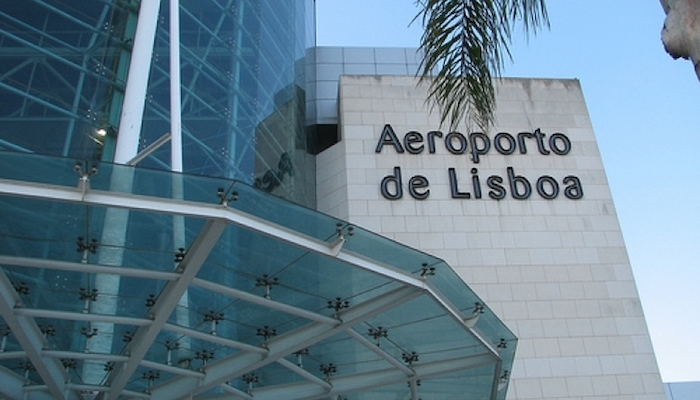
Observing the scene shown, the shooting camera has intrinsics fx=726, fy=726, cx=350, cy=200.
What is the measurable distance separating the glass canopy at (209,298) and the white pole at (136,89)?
3474 millimetres

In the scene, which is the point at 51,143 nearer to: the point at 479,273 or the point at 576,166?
the point at 479,273

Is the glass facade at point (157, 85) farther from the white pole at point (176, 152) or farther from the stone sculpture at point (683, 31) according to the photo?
the stone sculpture at point (683, 31)

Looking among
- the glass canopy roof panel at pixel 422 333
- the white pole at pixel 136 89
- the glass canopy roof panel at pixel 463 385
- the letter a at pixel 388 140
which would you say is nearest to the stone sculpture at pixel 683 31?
the glass canopy roof panel at pixel 422 333

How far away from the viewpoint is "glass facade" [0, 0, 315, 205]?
51.1 feet

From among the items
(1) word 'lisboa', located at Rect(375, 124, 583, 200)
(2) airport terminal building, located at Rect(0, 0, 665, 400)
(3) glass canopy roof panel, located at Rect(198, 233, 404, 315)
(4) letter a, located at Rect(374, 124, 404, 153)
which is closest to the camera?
(2) airport terminal building, located at Rect(0, 0, 665, 400)

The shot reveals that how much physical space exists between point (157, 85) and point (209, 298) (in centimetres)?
804

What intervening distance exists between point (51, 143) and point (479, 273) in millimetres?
13028

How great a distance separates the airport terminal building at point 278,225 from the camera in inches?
353

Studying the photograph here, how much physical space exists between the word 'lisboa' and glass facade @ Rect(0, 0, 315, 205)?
11.4ft

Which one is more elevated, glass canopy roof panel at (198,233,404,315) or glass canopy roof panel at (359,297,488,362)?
glass canopy roof panel at (198,233,404,315)

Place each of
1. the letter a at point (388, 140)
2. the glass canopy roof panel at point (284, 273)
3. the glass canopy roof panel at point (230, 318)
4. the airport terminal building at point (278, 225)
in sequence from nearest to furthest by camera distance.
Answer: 1. the airport terminal building at point (278, 225)
2. the glass canopy roof panel at point (284, 273)
3. the glass canopy roof panel at point (230, 318)
4. the letter a at point (388, 140)

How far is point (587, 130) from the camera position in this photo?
1030 inches

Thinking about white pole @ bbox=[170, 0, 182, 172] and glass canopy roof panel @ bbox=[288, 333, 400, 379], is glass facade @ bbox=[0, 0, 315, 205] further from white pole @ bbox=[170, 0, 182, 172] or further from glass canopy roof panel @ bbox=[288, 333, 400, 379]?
glass canopy roof panel @ bbox=[288, 333, 400, 379]

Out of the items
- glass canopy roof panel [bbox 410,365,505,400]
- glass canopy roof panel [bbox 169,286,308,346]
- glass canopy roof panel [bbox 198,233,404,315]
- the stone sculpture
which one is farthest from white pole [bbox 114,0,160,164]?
the stone sculpture
